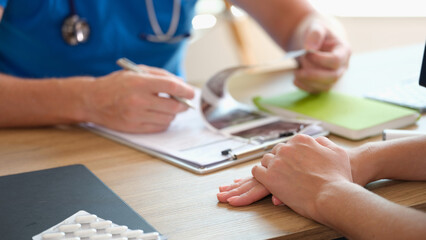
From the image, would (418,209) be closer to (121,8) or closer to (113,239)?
(113,239)

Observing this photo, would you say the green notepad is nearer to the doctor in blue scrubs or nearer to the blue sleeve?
the doctor in blue scrubs

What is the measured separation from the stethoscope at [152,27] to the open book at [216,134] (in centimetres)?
27

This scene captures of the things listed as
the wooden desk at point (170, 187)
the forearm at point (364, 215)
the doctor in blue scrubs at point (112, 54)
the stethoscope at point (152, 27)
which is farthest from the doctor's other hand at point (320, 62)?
the forearm at point (364, 215)

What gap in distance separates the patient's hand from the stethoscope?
71 cm

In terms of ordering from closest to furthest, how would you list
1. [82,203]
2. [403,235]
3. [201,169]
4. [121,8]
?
[403,235] < [82,203] < [201,169] < [121,8]

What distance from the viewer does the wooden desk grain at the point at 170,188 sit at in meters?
0.73

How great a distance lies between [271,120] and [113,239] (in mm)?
556

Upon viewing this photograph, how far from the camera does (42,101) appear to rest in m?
1.20

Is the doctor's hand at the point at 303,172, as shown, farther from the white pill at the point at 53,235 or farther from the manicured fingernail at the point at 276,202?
the white pill at the point at 53,235

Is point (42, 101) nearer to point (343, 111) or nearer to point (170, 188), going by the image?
point (170, 188)

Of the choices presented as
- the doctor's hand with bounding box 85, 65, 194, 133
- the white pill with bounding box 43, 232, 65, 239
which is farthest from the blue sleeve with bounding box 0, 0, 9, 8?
the white pill with bounding box 43, 232, 65, 239

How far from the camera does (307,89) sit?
4.35 feet

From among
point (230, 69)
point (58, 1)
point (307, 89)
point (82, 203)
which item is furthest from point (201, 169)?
point (58, 1)

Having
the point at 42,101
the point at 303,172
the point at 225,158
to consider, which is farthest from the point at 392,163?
the point at 42,101
